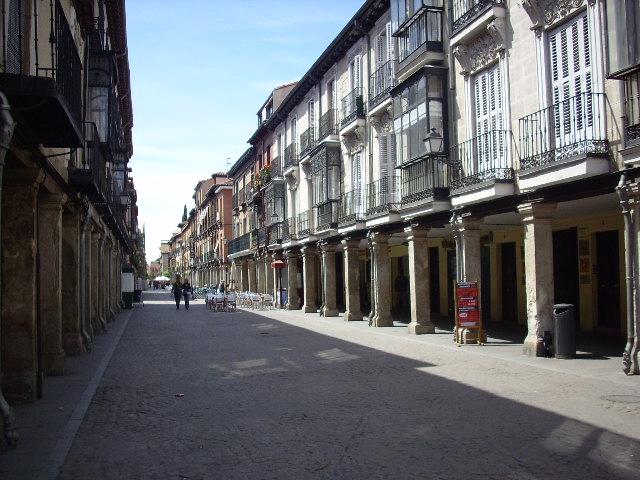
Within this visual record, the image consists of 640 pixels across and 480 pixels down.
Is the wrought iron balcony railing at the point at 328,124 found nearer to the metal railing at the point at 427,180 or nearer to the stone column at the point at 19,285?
the metal railing at the point at 427,180

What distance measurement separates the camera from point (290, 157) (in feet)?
112

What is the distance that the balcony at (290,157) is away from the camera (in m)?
33.1

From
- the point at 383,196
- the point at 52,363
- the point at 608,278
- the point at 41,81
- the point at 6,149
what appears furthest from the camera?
the point at 383,196

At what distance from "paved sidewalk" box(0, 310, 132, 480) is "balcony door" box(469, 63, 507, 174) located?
931cm

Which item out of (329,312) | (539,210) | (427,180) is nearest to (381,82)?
(427,180)

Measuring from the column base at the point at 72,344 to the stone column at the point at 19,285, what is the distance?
5456mm

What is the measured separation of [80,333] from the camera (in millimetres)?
14477

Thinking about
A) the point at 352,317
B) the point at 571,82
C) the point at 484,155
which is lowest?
the point at 352,317

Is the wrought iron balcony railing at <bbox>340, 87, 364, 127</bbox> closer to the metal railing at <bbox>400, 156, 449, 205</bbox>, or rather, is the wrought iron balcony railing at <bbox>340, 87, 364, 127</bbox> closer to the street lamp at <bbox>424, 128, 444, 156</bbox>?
the metal railing at <bbox>400, 156, 449, 205</bbox>

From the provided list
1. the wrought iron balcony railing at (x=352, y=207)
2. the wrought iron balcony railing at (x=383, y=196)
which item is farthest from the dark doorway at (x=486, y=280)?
the wrought iron balcony railing at (x=352, y=207)

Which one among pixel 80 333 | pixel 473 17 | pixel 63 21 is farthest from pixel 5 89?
pixel 473 17

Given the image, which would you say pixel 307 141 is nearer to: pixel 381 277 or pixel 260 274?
pixel 381 277

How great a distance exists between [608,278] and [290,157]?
20.4 metres

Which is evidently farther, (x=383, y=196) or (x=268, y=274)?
(x=268, y=274)
